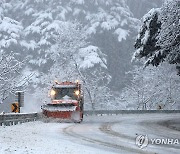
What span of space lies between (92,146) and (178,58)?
1207 centimetres

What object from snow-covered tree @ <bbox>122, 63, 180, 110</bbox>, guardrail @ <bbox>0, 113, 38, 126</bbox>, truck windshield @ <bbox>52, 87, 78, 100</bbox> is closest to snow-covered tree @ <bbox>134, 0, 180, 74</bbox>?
truck windshield @ <bbox>52, 87, 78, 100</bbox>

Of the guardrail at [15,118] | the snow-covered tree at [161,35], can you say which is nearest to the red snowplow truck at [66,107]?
the guardrail at [15,118]

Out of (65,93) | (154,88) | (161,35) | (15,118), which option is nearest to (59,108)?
(65,93)

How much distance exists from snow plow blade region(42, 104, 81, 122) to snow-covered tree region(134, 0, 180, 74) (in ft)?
18.2

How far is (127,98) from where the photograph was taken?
60250 millimetres

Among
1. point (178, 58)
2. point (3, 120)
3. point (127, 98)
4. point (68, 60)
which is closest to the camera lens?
point (3, 120)

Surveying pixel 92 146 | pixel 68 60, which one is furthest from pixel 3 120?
pixel 68 60

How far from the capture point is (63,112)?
998 inches

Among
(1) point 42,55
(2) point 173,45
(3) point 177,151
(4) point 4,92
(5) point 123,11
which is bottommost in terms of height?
(3) point 177,151

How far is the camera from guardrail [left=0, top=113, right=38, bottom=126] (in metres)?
21.0

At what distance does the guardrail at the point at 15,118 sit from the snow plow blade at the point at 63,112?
4.01 feet

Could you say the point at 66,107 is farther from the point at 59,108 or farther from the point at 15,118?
the point at 15,118

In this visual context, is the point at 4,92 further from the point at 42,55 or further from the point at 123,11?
the point at 123,11

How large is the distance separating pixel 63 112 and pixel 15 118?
11.8 feet
